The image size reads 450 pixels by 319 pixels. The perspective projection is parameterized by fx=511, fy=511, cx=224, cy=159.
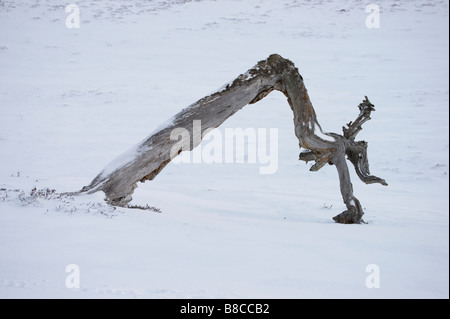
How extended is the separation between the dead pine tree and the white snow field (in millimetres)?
383

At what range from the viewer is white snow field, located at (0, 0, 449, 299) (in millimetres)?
4617

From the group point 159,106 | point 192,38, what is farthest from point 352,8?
point 159,106

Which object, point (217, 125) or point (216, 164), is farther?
point (216, 164)

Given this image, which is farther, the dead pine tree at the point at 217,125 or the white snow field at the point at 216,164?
the dead pine tree at the point at 217,125

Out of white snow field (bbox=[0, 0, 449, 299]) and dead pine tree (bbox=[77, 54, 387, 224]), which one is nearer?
white snow field (bbox=[0, 0, 449, 299])

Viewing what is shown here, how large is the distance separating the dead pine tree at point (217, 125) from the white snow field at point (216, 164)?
0.38m

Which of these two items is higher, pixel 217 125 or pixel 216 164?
pixel 217 125

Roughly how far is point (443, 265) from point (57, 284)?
3.65 m

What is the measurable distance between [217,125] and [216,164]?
6.87 meters

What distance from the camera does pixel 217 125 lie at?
26.0 feet

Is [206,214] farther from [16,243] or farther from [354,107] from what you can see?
[354,107]

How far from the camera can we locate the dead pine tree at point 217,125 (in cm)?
742

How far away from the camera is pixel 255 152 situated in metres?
15.9

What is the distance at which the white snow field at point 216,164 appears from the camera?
15.1ft
